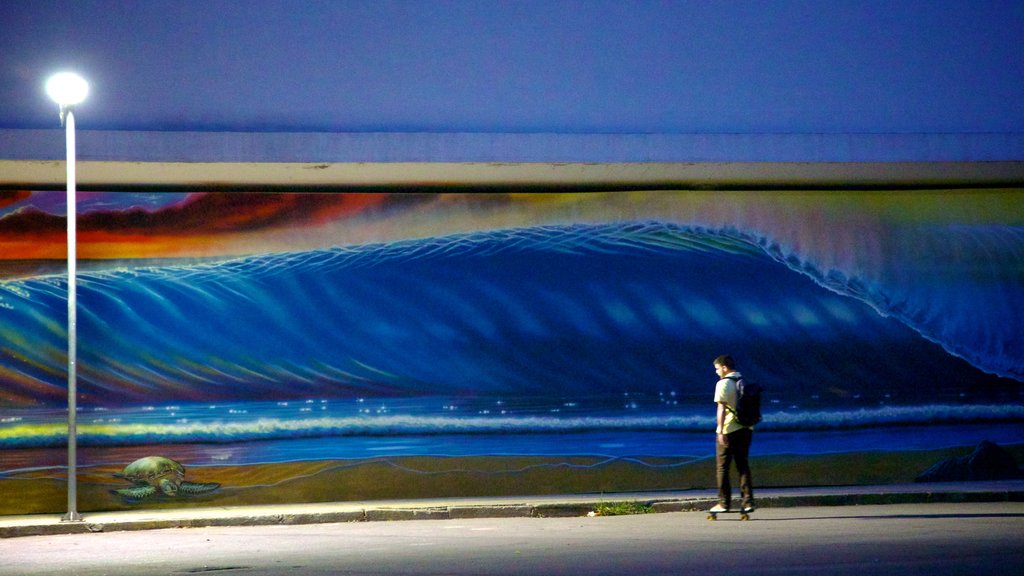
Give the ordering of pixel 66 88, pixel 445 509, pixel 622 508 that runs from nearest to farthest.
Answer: pixel 66 88 → pixel 622 508 → pixel 445 509

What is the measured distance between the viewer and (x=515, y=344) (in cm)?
1755

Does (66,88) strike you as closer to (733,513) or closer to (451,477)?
(451,477)

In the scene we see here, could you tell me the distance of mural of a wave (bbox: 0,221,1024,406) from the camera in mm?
16844

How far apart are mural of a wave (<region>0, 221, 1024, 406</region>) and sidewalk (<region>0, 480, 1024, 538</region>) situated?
174 centimetres

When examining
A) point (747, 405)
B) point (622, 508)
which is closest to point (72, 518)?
point (622, 508)

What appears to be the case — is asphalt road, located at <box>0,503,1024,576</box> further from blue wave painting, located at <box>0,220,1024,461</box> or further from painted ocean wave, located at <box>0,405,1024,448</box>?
blue wave painting, located at <box>0,220,1024,461</box>

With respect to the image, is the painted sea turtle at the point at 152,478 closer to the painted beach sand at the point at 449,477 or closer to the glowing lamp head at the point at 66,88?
the painted beach sand at the point at 449,477

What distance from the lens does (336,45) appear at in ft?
53.3

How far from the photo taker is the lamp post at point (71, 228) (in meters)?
14.4

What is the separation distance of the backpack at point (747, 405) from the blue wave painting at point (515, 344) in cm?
334

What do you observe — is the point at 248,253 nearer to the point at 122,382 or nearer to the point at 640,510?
the point at 122,382

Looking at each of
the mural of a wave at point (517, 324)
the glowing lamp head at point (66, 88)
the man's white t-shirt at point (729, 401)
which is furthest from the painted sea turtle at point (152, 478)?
the man's white t-shirt at point (729, 401)

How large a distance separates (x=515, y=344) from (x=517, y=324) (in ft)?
0.86

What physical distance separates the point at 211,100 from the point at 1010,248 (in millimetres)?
10745
